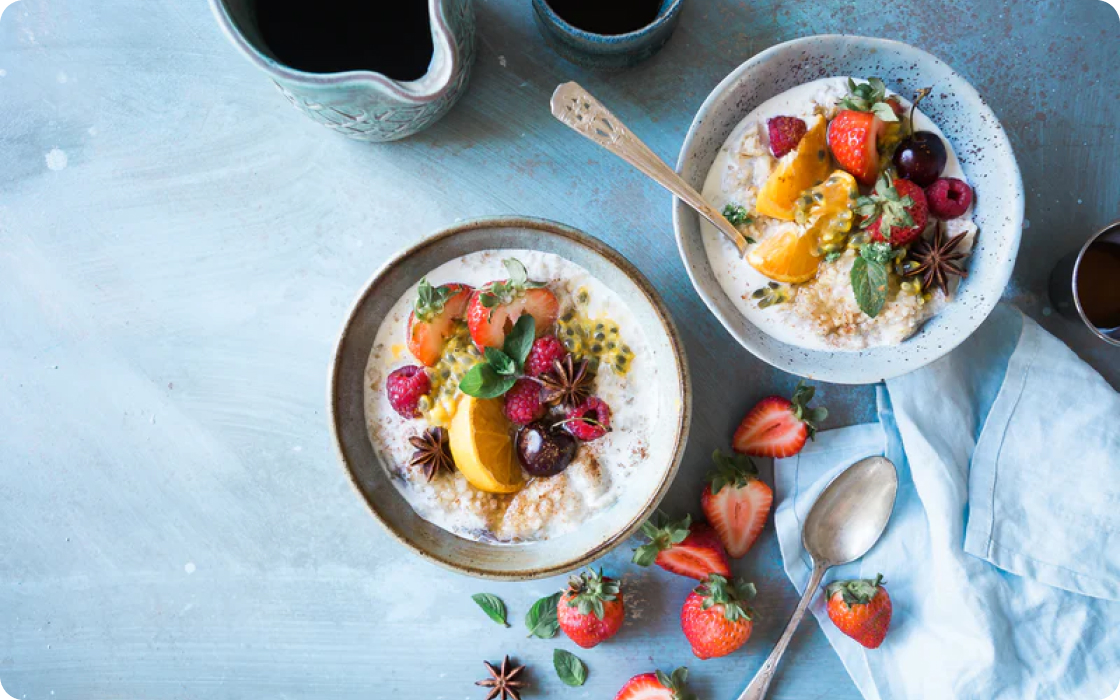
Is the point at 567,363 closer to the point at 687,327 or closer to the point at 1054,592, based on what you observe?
Answer: the point at 687,327

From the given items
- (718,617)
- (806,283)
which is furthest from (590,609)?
(806,283)

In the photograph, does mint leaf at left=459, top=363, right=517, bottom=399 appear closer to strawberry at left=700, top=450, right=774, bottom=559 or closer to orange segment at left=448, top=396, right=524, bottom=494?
orange segment at left=448, top=396, right=524, bottom=494

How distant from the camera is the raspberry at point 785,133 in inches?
53.4

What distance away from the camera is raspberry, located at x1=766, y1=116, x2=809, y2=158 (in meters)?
1.36

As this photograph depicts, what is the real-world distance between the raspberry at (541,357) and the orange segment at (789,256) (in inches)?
14.3

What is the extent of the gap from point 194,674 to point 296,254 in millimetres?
868

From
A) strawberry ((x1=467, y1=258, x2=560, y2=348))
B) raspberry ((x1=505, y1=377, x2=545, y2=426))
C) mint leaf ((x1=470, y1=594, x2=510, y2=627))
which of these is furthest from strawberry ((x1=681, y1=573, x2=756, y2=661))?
strawberry ((x1=467, y1=258, x2=560, y2=348))

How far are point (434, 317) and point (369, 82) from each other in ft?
1.31

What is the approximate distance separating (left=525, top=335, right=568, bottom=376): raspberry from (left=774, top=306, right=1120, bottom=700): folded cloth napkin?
567 mm

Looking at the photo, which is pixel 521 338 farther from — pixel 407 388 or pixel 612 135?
pixel 612 135

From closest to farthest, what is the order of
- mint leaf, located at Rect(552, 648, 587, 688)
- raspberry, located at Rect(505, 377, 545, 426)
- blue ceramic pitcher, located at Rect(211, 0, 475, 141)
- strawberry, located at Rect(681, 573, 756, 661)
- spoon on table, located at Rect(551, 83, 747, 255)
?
blue ceramic pitcher, located at Rect(211, 0, 475, 141), spoon on table, located at Rect(551, 83, 747, 255), raspberry, located at Rect(505, 377, 545, 426), strawberry, located at Rect(681, 573, 756, 661), mint leaf, located at Rect(552, 648, 587, 688)

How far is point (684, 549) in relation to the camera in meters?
1.51

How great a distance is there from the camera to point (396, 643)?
161cm

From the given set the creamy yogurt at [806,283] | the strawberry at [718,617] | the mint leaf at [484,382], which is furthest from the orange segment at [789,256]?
the strawberry at [718,617]
